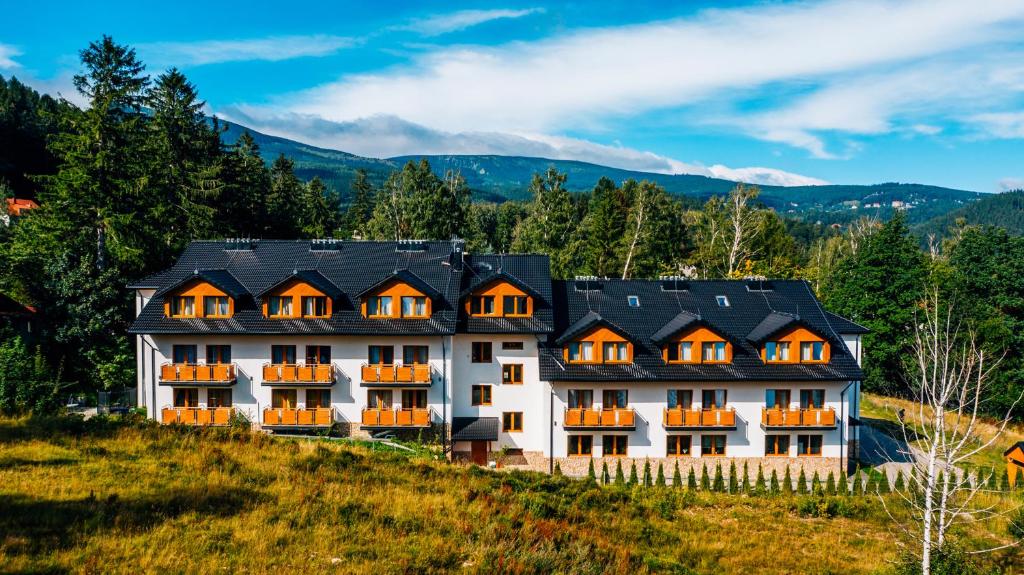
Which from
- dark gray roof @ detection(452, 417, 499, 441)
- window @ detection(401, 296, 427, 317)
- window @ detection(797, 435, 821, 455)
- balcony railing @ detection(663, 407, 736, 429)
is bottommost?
window @ detection(797, 435, 821, 455)

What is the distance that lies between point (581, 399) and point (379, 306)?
1145 cm

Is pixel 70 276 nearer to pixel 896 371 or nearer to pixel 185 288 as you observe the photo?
pixel 185 288

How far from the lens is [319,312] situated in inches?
1267

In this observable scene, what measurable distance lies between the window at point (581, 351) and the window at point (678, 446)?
5.92m

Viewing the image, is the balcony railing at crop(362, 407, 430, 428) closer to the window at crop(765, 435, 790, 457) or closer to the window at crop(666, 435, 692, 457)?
the window at crop(666, 435, 692, 457)

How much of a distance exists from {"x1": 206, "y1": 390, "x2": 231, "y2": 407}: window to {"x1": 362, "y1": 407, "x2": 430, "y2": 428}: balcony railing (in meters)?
7.37

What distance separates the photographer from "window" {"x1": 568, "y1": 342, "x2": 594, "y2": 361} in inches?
1248

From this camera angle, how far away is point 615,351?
104 ft

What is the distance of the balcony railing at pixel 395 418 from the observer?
31125mm

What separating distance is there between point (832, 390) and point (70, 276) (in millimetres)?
43378

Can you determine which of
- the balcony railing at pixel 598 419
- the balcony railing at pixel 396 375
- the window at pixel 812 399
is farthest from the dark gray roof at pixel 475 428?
the window at pixel 812 399

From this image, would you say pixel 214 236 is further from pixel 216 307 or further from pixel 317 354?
pixel 317 354

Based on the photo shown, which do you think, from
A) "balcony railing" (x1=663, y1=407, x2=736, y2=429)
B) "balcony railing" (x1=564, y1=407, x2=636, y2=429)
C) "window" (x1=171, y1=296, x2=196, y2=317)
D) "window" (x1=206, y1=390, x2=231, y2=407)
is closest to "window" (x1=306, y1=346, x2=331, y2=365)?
"window" (x1=206, y1=390, x2=231, y2=407)

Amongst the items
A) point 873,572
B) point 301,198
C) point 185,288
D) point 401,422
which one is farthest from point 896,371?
point 301,198
